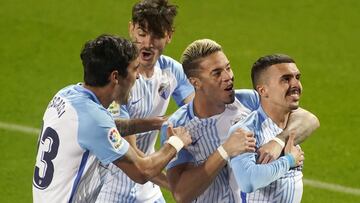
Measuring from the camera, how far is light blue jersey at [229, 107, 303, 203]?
22.5 feet

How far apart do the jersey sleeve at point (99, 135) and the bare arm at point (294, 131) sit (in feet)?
3.10

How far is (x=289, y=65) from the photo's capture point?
7305mm

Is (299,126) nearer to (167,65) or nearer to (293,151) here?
(293,151)

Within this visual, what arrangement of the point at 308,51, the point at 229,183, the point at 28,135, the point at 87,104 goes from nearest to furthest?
the point at 87,104 → the point at 229,183 → the point at 28,135 → the point at 308,51

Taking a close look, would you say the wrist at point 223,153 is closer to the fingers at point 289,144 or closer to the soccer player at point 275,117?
the soccer player at point 275,117

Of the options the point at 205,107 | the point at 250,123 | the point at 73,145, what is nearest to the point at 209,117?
the point at 205,107

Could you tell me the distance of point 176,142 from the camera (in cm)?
716

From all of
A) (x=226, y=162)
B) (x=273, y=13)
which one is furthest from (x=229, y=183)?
(x=273, y=13)

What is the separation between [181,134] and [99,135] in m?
0.64

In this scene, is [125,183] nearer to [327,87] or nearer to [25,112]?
[25,112]

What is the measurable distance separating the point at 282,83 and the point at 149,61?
148cm

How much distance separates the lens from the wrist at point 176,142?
23.4ft

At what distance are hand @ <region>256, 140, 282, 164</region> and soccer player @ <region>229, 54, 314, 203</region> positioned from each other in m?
0.05

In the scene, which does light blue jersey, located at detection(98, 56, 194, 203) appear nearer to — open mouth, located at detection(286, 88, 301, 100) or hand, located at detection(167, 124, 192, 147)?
hand, located at detection(167, 124, 192, 147)
